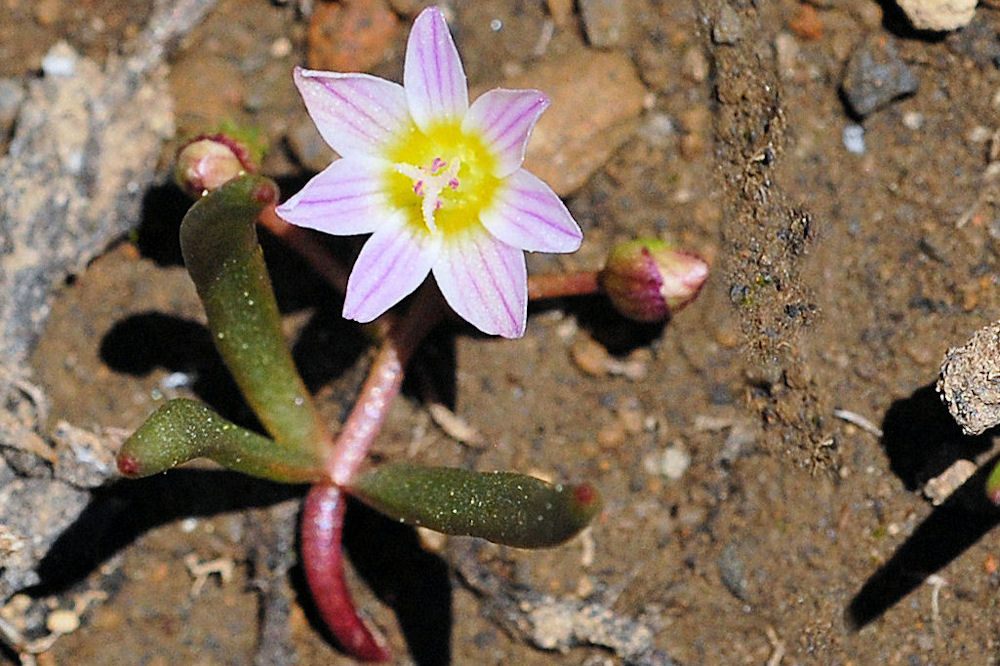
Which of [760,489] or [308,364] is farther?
[308,364]

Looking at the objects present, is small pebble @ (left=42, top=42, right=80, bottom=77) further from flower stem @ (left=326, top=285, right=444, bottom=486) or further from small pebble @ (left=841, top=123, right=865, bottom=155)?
small pebble @ (left=841, top=123, right=865, bottom=155)

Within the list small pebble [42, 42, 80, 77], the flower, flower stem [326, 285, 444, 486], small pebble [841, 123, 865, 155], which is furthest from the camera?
small pebble [42, 42, 80, 77]

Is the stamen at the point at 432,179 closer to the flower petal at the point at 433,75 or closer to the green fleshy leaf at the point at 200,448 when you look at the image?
the flower petal at the point at 433,75

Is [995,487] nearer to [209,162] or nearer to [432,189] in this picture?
[432,189]

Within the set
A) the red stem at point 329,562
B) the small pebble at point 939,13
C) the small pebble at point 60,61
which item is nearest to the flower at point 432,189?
the red stem at point 329,562

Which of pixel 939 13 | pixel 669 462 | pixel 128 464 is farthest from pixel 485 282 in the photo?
pixel 939 13

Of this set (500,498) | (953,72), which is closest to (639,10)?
(953,72)

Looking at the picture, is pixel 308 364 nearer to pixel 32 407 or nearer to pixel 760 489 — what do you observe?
pixel 32 407

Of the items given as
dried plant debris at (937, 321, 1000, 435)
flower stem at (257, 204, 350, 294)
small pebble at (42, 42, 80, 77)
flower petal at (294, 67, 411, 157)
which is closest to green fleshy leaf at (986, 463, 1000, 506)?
dried plant debris at (937, 321, 1000, 435)
